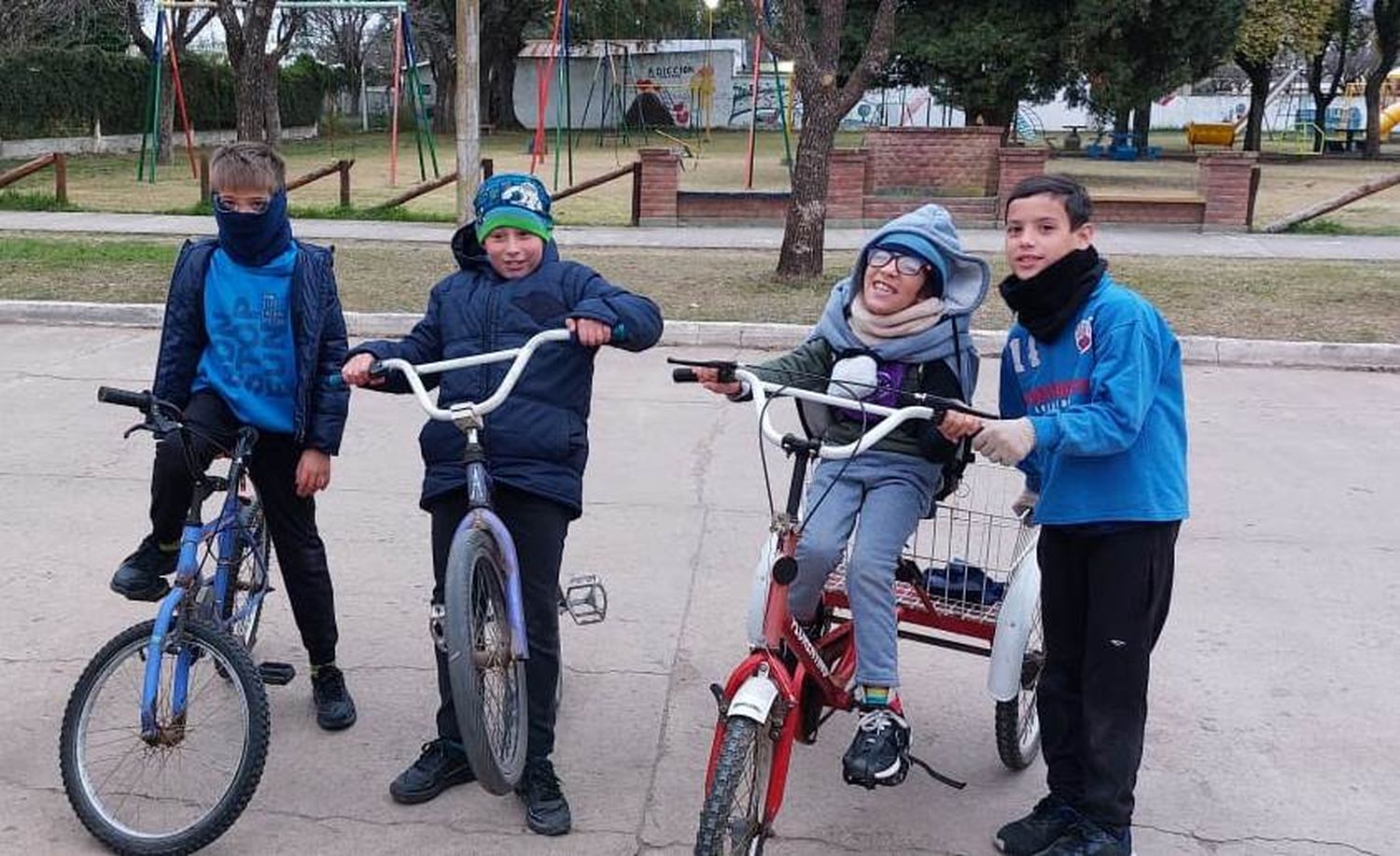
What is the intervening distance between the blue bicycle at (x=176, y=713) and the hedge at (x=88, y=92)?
32.2 meters

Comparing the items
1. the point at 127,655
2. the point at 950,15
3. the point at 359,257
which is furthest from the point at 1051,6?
the point at 127,655

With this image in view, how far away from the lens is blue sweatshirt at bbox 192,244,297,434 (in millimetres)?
3727

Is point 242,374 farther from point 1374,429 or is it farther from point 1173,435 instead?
point 1374,429

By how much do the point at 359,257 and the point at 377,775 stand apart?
10.9m

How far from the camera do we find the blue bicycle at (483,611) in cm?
318

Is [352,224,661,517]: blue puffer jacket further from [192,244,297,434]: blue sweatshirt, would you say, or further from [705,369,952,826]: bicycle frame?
[705,369,952,826]: bicycle frame

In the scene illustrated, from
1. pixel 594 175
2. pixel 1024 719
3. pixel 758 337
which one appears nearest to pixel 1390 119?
pixel 594 175

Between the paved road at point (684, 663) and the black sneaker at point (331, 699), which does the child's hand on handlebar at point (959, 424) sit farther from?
the black sneaker at point (331, 699)

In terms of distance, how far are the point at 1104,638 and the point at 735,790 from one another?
3.23ft

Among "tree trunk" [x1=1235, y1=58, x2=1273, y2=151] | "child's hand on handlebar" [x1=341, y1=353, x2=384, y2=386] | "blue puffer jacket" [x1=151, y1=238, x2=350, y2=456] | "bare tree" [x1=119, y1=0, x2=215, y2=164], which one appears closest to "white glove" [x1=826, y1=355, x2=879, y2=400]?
"child's hand on handlebar" [x1=341, y1=353, x2=384, y2=386]

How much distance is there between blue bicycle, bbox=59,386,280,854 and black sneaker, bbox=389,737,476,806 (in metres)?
0.43

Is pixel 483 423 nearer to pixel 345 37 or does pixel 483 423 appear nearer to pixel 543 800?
pixel 543 800

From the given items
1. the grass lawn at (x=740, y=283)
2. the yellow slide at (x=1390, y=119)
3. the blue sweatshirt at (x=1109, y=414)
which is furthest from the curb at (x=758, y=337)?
the yellow slide at (x=1390, y=119)

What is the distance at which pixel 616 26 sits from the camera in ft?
154
